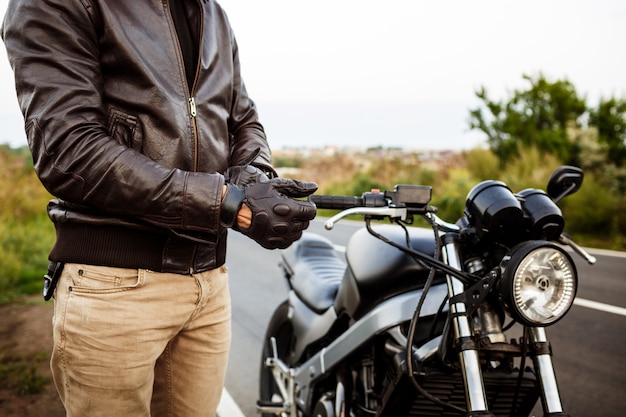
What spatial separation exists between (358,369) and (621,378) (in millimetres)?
2454

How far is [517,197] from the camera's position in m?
1.61

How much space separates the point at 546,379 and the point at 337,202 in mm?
800

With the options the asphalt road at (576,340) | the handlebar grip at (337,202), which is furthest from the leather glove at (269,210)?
the asphalt road at (576,340)

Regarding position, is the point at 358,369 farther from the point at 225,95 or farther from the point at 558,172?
the point at 225,95

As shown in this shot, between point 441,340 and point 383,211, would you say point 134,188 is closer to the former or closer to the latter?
point 383,211

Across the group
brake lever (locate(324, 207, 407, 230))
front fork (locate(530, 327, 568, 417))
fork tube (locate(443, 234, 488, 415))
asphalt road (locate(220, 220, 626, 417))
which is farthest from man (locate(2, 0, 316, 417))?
asphalt road (locate(220, 220, 626, 417))

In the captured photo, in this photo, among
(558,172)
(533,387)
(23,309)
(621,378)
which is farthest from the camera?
(23,309)

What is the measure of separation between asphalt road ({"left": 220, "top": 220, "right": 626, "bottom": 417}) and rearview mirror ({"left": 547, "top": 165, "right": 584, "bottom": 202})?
1.93m

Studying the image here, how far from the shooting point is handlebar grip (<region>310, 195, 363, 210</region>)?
1.65 m

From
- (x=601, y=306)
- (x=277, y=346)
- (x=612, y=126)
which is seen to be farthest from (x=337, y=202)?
(x=612, y=126)

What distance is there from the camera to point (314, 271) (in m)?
2.79

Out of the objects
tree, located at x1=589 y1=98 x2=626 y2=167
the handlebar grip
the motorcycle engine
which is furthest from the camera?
tree, located at x1=589 y1=98 x2=626 y2=167

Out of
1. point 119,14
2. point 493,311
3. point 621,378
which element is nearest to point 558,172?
point 493,311

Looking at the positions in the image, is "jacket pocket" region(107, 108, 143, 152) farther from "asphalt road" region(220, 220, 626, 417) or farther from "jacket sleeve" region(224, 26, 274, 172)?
"asphalt road" region(220, 220, 626, 417)
